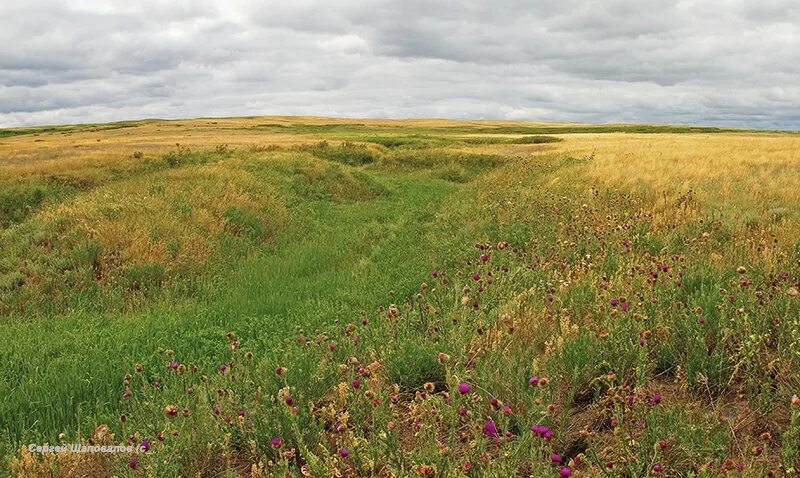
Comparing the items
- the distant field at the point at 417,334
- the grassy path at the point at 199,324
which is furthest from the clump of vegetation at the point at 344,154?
the grassy path at the point at 199,324

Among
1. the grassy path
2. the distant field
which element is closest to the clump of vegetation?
the distant field

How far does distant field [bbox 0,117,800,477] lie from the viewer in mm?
3086

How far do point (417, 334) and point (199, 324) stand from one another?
3306mm

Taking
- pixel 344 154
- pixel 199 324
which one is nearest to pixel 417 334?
pixel 199 324

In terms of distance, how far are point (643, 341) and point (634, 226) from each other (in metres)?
5.65

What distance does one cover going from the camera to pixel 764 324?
4.00 metres

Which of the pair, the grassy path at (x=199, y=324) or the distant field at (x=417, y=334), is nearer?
the distant field at (x=417, y=334)

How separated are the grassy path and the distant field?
4 cm

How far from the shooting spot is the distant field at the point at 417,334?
309cm

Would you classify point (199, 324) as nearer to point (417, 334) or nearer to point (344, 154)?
point (417, 334)

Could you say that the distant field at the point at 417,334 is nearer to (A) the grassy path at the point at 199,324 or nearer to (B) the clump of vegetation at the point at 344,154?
(A) the grassy path at the point at 199,324

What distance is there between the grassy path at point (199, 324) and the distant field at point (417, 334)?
0.13 ft

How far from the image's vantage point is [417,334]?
5195 millimetres

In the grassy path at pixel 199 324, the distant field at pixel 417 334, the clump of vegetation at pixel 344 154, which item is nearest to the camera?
the distant field at pixel 417 334
